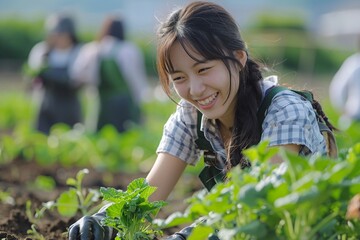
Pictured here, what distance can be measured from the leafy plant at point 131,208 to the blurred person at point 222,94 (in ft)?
0.41

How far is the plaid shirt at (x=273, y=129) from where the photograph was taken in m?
2.85

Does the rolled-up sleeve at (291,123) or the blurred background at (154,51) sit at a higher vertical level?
the rolled-up sleeve at (291,123)

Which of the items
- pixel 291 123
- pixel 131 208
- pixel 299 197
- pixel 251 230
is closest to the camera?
pixel 299 197

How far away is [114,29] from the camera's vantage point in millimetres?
8727

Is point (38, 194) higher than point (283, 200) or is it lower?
lower

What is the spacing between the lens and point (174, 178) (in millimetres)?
3281

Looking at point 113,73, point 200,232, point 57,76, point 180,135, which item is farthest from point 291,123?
point 57,76

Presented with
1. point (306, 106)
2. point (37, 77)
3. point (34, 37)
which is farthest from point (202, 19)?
point (34, 37)

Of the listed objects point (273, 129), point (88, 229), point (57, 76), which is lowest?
point (57, 76)

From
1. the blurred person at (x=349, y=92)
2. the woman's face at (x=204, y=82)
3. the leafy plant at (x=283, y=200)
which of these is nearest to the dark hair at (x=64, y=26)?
the blurred person at (x=349, y=92)

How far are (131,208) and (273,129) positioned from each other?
525mm

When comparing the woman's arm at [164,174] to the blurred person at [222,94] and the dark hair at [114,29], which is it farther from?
the dark hair at [114,29]

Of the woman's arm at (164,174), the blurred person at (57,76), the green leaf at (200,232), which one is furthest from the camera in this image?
the blurred person at (57,76)

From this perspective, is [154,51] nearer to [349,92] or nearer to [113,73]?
[113,73]
